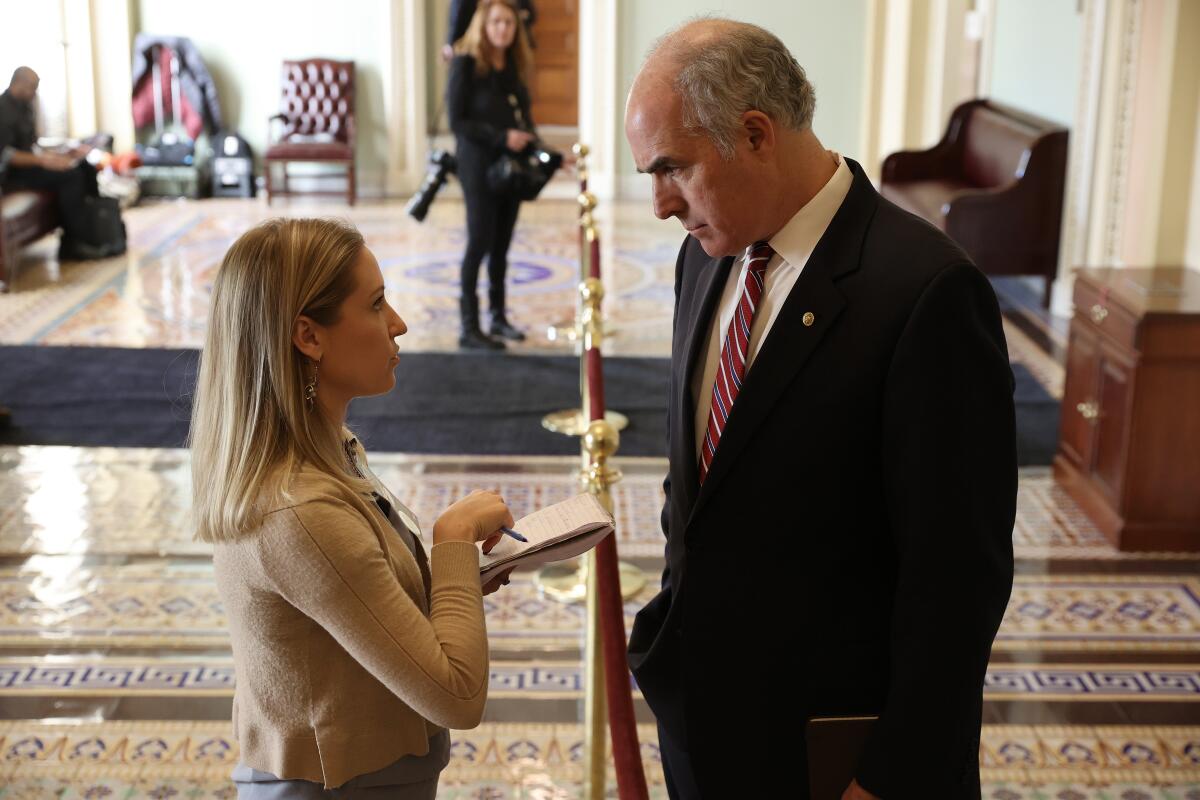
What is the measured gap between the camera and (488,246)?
26.8 ft

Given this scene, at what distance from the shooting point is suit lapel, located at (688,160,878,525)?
6.66 ft

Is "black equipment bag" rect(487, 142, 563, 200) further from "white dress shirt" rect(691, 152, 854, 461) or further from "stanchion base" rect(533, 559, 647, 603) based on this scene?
"white dress shirt" rect(691, 152, 854, 461)

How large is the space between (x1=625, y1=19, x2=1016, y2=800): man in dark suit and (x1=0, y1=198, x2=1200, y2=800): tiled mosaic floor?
1809 mm

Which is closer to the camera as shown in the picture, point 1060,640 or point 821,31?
point 1060,640

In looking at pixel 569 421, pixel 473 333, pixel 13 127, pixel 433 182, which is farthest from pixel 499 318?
pixel 13 127

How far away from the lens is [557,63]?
1811 cm

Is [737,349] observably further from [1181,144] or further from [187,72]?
[187,72]

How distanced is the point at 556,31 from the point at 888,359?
54.7 ft

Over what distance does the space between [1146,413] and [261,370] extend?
4447 mm

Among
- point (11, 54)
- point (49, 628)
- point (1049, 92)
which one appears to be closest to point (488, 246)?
point (49, 628)

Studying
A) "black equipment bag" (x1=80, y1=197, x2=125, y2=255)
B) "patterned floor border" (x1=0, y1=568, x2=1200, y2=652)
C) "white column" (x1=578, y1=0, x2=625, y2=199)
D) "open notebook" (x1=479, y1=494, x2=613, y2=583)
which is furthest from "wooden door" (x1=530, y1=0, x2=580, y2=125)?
"open notebook" (x1=479, y1=494, x2=613, y2=583)

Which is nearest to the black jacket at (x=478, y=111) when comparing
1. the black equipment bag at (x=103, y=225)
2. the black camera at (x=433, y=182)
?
the black camera at (x=433, y=182)

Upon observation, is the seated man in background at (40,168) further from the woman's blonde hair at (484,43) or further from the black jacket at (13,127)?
the woman's blonde hair at (484,43)

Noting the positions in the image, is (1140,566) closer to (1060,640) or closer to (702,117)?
(1060,640)
